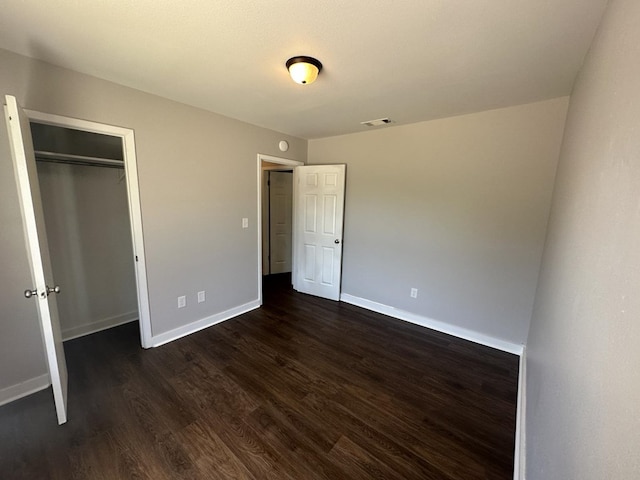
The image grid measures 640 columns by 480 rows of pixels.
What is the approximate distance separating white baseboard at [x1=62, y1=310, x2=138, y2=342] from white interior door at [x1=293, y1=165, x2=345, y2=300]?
7.40 ft

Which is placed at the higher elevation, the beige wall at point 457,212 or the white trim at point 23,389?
the beige wall at point 457,212

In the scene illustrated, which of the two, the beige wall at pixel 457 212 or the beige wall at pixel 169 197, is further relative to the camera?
the beige wall at pixel 457 212

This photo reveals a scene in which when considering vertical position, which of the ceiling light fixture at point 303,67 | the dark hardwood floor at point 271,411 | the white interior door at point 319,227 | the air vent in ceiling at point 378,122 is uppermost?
the air vent in ceiling at point 378,122

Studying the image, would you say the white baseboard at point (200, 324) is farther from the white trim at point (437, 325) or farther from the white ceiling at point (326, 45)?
the white ceiling at point (326, 45)

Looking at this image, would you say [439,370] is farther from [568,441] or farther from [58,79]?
[58,79]

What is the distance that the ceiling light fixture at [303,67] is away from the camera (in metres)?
1.63

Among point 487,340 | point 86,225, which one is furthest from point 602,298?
point 86,225

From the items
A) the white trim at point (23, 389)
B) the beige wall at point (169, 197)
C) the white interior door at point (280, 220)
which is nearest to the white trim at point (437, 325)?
the beige wall at point (169, 197)

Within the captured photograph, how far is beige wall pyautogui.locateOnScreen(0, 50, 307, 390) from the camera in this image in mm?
1781

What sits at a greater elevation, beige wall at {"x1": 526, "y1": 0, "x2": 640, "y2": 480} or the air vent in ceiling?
the air vent in ceiling

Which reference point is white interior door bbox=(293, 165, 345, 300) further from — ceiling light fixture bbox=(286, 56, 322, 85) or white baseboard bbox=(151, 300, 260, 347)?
ceiling light fixture bbox=(286, 56, 322, 85)

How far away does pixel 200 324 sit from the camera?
2.92 m

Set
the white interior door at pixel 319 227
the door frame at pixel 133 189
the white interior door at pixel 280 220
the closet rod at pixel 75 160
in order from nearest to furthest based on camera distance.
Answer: the door frame at pixel 133 189 < the closet rod at pixel 75 160 < the white interior door at pixel 319 227 < the white interior door at pixel 280 220

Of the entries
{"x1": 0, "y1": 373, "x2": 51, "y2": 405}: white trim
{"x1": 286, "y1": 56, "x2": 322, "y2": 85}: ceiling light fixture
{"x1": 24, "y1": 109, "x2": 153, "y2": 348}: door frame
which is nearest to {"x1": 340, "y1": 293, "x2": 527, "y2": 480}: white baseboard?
{"x1": 24, "y1": 109, "x2": 153, "y2": 348}: door frame
